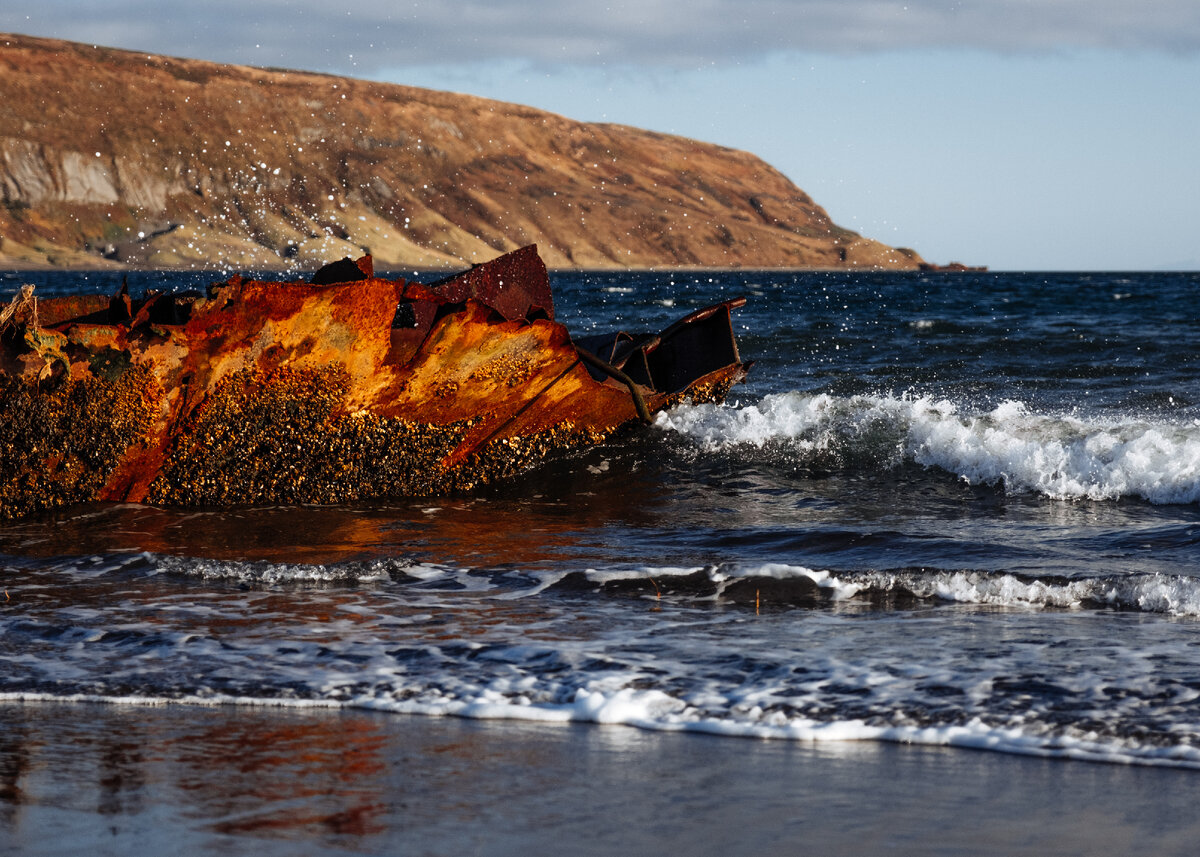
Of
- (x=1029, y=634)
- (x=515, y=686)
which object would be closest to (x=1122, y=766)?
(x=1029, y=634)

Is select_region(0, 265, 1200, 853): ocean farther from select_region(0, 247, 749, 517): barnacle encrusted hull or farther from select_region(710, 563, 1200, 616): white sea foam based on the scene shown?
select_region(0, 247, 749, 517): barnacle encrusted hull

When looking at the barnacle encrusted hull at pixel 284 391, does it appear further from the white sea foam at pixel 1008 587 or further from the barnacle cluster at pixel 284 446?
the white sea foam at pixel 1008 587

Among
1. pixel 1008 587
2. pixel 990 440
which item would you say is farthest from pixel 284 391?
pixel 990 440

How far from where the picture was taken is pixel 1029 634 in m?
4.32

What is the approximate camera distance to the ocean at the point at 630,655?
9.21ft

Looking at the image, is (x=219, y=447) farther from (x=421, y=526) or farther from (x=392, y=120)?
(x=392, y=120)

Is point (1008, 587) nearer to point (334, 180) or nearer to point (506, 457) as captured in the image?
point (506, 457)

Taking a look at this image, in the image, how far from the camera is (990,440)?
825 centimetres

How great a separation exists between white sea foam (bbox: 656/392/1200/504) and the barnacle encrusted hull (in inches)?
60.6

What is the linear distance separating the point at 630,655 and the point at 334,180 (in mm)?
135108

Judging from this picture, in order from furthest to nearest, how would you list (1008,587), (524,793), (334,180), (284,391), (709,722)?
1. (334,180)
2. (284,391)
3. (1008,587)
4. (709,722)
5. (524,793)

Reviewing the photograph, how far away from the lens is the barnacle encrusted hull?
5.80m

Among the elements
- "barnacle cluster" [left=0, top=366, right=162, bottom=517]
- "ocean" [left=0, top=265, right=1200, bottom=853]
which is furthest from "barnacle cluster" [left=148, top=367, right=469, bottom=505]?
"barnacle cluster" [left=0, top=366, right=162, bottom=517]

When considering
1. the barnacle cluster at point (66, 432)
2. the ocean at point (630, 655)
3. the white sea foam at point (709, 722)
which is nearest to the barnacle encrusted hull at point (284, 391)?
the barnacle cluster at point (66, 432)
